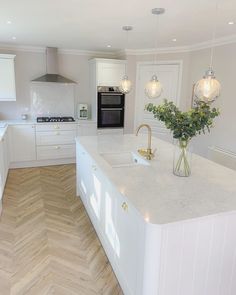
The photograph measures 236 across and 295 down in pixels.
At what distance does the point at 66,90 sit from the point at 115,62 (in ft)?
4.24

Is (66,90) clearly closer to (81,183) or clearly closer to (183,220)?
(81,183)

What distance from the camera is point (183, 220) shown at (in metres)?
1.45

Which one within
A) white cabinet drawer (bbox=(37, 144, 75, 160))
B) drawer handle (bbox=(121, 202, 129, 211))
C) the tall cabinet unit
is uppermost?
the tall cabinet unit

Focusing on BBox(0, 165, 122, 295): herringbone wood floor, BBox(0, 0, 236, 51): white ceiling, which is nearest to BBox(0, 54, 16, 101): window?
BBox(0, 0, 236, 51): white ceiling

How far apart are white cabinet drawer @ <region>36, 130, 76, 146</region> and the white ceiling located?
1.75m

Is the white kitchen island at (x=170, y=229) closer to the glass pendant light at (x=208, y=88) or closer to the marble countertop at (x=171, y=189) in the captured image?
the marble countertop at (x=171, y=189)

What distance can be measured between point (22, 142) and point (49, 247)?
283 cm

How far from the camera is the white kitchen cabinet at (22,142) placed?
4820mm

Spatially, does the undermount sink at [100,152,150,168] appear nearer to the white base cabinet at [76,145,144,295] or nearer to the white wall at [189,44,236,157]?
the white base cabinet at [76,145,144,295]

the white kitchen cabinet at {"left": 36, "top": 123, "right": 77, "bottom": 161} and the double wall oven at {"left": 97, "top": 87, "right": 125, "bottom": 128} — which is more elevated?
the double wall oven at {"left": 97, "top": 87, "right": 125, "bottom": 128}

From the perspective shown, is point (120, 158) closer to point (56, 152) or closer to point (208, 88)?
point (208, 88)

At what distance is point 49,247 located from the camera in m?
2.61

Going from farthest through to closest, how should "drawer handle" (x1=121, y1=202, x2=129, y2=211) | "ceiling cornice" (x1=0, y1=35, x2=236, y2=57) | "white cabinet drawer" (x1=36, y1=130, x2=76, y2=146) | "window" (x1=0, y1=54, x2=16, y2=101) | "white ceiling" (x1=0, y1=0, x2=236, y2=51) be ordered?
"white cabinet drawer" (x1=36, y1=130, x2=76, y2=146), "window" (x1=0, y1=54, x2=16, y2=101), "ceiling cornice" (x1=0, y1=35, x2=236, y2=57), "white ceiling" (x1=0, y1=0, x2=236, y2=51), "drawer handle" (x1=121, y1=202, x2=129, y2=211)

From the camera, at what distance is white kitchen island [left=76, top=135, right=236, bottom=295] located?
1.48 m
